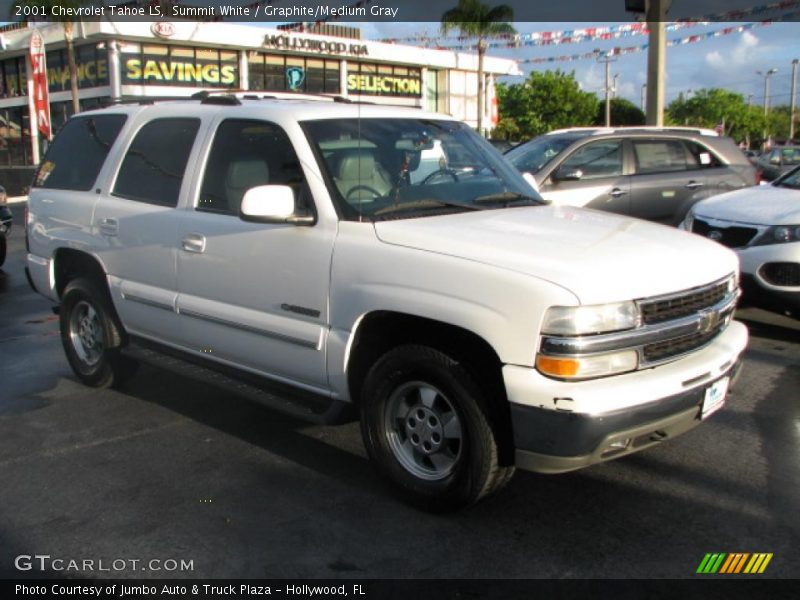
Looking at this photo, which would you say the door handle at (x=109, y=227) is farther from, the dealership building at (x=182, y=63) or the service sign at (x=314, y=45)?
the service sign at (x=314, y=45)

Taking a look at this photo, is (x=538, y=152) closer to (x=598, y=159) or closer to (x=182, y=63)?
(x=598, y=159)

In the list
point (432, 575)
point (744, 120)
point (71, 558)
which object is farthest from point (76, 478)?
point (744, 120)

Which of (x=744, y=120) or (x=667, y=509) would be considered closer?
(x=667, y=509)

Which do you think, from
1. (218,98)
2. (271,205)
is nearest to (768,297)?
(271,205)

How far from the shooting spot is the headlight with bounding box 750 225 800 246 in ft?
20.6

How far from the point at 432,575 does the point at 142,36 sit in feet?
115

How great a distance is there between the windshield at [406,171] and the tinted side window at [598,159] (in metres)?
4.45

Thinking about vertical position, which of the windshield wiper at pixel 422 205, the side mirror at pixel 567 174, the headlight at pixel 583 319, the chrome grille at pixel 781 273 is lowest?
the chrome grille at pixel 781 273

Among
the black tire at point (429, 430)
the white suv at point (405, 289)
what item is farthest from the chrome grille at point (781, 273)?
the black tire at point (429, 430)

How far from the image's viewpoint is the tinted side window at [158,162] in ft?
15.8

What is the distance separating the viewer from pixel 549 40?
84.5 ft

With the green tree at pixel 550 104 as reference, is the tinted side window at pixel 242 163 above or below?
below

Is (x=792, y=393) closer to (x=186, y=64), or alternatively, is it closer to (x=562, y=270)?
(x=562, y=270)

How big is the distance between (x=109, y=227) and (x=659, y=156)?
6.70 meters
